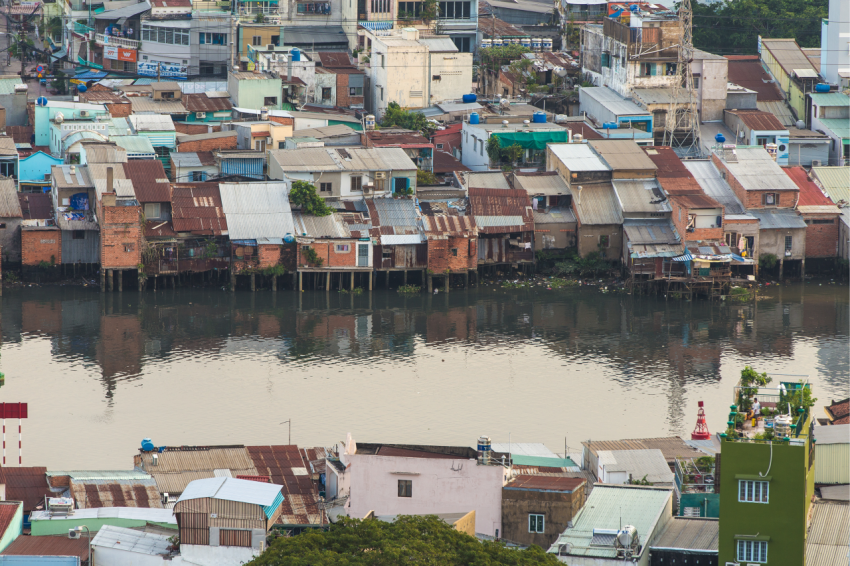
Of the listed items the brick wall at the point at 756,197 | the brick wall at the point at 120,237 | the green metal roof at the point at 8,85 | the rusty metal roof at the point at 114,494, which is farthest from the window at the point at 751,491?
the green metal roof at the point at 8,85

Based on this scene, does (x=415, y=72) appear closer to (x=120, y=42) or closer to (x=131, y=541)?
(x=120, y=42)

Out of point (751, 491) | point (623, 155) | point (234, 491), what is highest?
point (623, 155)

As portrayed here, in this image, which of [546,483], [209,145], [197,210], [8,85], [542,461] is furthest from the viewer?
[8,85]

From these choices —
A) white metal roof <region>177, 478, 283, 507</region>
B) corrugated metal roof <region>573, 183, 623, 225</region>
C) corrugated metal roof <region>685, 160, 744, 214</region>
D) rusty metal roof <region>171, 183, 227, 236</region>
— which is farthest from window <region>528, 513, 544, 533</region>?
corrugated metal roof <region>685, 160, 744, 214</region>

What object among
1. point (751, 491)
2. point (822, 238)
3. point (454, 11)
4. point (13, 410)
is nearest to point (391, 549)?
point (751, 491)

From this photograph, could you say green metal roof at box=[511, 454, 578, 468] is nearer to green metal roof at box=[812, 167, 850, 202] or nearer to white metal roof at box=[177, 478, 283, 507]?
white metal roof at box=[177, 478, 283, 507]

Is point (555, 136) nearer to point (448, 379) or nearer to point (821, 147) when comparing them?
point (821, 147)
